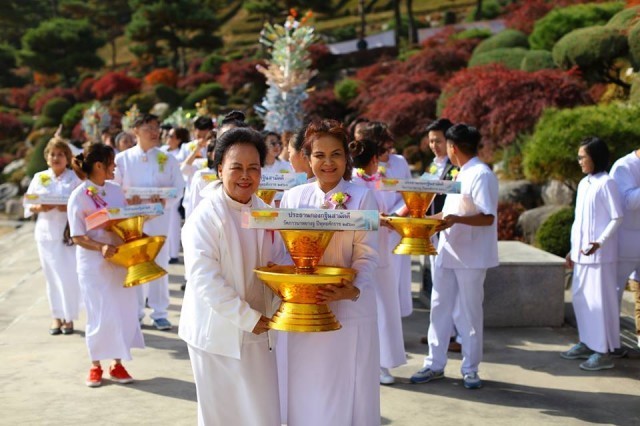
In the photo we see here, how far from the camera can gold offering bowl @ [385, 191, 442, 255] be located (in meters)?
5.55

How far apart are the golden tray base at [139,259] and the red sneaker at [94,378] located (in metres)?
0.77

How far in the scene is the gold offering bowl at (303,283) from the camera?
11.4 ft

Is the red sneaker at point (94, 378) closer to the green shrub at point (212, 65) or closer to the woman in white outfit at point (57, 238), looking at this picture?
the woman in white outfit at point (57, 238)

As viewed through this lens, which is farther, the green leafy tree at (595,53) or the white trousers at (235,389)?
the green leafy tree at (595,53)

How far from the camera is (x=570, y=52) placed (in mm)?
16703

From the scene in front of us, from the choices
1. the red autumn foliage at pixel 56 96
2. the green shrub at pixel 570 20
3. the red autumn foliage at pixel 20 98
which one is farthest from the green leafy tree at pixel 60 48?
the green shrub at pixel 570 20

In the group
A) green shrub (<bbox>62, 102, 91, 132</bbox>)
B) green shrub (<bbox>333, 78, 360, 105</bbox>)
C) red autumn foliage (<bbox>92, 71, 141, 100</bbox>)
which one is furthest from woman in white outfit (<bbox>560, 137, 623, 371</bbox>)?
red autumn foliage (<bbox>92, 71, 141, 100</bbox>)

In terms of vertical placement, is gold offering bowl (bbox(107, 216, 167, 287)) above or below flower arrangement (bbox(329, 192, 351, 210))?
below

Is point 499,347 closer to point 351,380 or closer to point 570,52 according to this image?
point 351,380

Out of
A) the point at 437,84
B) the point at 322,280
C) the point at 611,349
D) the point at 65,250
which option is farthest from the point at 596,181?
the point at 437,84

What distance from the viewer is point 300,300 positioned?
3.52 metres

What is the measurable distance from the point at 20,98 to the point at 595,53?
34.1m

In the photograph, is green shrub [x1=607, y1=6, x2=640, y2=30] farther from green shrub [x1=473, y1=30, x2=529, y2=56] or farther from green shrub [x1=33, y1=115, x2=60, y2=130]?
green shrub [x1=33, y1=115, x2=60, y2=130]

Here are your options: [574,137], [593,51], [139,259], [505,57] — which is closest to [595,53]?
[593,51]
